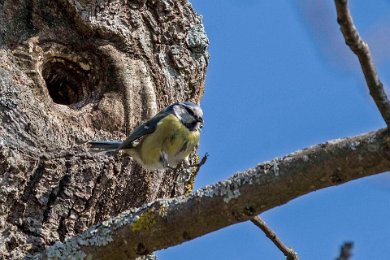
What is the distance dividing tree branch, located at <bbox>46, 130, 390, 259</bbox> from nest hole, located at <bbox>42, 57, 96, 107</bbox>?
101 centimetres

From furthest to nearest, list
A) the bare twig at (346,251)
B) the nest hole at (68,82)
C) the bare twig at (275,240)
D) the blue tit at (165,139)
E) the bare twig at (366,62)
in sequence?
the nest hole at (68,82), the blue tit at (165,139), the bare twig at (275,240), the bare twig at (366,62), the bare twig at (346,251)

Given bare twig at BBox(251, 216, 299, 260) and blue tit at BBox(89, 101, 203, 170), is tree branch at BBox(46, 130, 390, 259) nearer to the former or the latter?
bare twig at BBox(251, 216, 299, 260)

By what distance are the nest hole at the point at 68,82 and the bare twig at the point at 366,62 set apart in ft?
5.22

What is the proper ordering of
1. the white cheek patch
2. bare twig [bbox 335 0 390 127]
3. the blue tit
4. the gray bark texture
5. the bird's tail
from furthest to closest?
the white cheek patch < the blue tit < the bird's tail < the gray bark texture < bare twig [bbox 335 0 390 127]

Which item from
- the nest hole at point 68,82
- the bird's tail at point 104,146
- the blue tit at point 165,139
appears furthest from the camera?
the nest hole at point 68,82

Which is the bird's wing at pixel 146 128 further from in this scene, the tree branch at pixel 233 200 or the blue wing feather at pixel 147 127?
the tree branch at pixel 233 200

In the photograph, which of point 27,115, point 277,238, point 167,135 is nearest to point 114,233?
point 277,238

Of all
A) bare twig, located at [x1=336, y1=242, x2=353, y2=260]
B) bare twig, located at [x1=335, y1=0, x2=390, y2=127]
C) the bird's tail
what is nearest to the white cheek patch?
the bird's tail

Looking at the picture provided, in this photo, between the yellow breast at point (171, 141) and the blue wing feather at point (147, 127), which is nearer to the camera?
the blue wing feather at point (147, 127)

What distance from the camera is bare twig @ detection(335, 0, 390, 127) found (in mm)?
1728

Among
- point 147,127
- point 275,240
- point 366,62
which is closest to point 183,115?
point 147,127

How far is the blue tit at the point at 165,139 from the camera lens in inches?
115

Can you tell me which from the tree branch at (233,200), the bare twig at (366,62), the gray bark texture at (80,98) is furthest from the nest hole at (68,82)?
the bare twig at (366,62)

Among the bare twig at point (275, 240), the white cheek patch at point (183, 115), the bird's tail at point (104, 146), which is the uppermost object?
the white cheek patch at point (183, 115)
